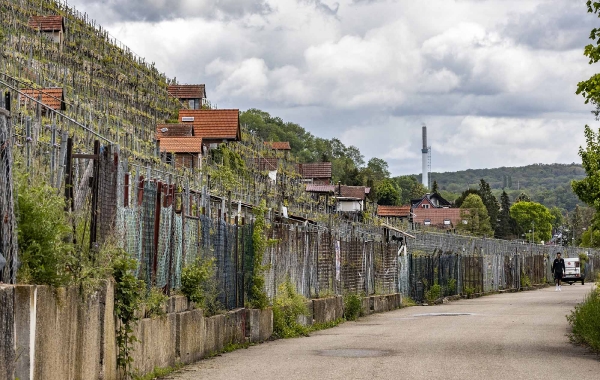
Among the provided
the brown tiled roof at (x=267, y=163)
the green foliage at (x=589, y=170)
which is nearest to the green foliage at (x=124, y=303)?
the green foliage at (x=589, y=170)

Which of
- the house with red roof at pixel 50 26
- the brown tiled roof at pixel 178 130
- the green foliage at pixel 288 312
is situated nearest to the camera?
the green foliage at pixel 288 312

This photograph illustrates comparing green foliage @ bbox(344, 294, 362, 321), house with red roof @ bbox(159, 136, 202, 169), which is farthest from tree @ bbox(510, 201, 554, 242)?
green foliage @ bbox(344, 294, 362, 321)

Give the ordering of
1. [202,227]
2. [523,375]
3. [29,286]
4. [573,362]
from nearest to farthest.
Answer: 1. [29,286]
2. [523,375]
3. [573,362]
4. [202,227]

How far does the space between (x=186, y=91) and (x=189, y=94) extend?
701 mm

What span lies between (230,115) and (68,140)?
6022 centimetres

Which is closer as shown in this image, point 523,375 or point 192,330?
point 523,375

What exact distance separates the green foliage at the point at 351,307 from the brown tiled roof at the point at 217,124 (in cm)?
4267

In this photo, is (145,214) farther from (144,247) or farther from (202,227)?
(202,227)

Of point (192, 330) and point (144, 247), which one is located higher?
point (144, 247)

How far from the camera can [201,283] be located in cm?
1492

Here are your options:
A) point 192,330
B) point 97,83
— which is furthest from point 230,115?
point 192,330

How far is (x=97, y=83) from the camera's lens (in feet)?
223

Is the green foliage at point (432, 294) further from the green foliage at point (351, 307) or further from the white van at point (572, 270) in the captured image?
the white van at point (572, 270)

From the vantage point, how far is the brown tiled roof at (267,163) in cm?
8104
